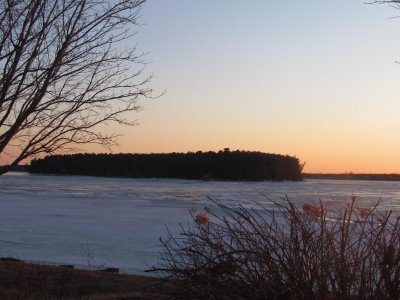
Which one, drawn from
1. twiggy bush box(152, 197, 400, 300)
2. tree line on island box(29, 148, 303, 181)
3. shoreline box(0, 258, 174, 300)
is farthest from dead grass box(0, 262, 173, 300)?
tree line on island box(29, 148, 303, 181)

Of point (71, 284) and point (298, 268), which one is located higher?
point (298, 268)

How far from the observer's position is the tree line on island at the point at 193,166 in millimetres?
81250

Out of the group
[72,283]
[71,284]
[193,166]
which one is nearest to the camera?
[71,284]

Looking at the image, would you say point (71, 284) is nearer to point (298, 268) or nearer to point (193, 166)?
point (298, 268)

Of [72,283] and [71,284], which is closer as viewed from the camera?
[71,284]

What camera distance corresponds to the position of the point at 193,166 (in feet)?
272

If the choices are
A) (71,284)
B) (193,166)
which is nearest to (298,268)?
(71,284)

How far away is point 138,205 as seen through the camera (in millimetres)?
28188

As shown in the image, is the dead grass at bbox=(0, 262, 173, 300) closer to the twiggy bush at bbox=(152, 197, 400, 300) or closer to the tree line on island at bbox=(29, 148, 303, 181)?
the twiggy bush at bbox=(152, 197, 400, 300)

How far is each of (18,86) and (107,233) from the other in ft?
34.9

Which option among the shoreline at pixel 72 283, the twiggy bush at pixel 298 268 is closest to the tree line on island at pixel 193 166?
the shoreline at pixel 72 283

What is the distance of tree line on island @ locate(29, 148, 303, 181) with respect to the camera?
81250mm

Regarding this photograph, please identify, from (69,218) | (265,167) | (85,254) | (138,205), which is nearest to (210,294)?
(85,254)

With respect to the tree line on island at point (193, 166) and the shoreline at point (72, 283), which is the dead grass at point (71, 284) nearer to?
the shoreline at point (72, 283)
